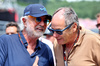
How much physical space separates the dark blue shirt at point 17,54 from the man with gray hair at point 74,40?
39cm

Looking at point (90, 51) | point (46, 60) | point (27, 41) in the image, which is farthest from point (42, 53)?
point (90, 51)

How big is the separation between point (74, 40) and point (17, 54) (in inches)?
36.6

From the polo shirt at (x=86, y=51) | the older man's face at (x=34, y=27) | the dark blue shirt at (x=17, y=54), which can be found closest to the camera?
the polo shirt at (x=86, y=51)

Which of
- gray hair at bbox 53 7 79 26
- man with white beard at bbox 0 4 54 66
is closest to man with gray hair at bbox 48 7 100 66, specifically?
gray hair at bbox 53 7 79 26

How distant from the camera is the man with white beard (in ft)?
7.07

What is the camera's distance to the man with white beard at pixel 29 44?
7.07 feet

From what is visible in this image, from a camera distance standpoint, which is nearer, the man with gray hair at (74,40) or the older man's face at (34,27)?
the man with gray hair at (74,40)

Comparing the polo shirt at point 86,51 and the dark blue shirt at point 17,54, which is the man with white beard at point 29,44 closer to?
the dark blue shirt at point 17,54

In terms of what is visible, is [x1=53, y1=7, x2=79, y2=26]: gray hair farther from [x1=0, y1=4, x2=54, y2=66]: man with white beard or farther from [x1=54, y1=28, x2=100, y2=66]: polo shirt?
[x1=0, y1=4, x2=54, y2=66]: man with white beard

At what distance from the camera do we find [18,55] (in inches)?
86.1

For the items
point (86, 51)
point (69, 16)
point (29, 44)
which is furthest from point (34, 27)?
point (86, 51)

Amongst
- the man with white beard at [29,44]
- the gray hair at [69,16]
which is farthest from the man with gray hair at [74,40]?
the man with white beard at [29,44]

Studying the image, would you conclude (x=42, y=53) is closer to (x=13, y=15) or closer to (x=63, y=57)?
(x=63, y=57)

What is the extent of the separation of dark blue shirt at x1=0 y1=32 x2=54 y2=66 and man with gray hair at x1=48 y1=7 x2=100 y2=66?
15.4 inches
